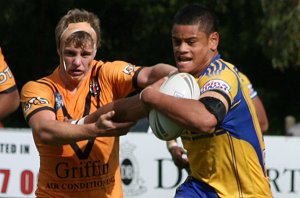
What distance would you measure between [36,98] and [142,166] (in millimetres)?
3495

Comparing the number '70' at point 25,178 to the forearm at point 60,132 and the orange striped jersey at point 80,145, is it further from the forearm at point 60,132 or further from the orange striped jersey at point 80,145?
the forearm at point 60,132

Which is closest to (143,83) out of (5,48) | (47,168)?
(47,168)

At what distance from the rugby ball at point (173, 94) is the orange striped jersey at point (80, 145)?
1.89 ft

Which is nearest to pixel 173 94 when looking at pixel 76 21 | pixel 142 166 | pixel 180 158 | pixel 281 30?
pixel 76 21

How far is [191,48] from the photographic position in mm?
4895

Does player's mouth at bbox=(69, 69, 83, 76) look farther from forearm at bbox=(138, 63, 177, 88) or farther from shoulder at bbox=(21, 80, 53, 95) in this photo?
forearm at bbox=(138, 63, 177, 88)

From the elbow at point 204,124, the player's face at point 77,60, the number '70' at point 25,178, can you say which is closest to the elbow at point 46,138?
the player's face at point 77,60

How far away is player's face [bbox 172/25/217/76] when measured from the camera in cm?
490

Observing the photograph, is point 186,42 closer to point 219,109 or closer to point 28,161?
point 219,109

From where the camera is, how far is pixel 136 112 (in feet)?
16.4

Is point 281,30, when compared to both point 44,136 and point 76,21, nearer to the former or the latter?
point 76,21

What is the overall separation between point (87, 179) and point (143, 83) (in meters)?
0.66

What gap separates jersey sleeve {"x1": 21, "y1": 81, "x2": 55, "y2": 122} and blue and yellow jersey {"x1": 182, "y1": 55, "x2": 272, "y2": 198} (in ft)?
2.83

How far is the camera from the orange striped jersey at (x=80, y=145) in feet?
17.4
